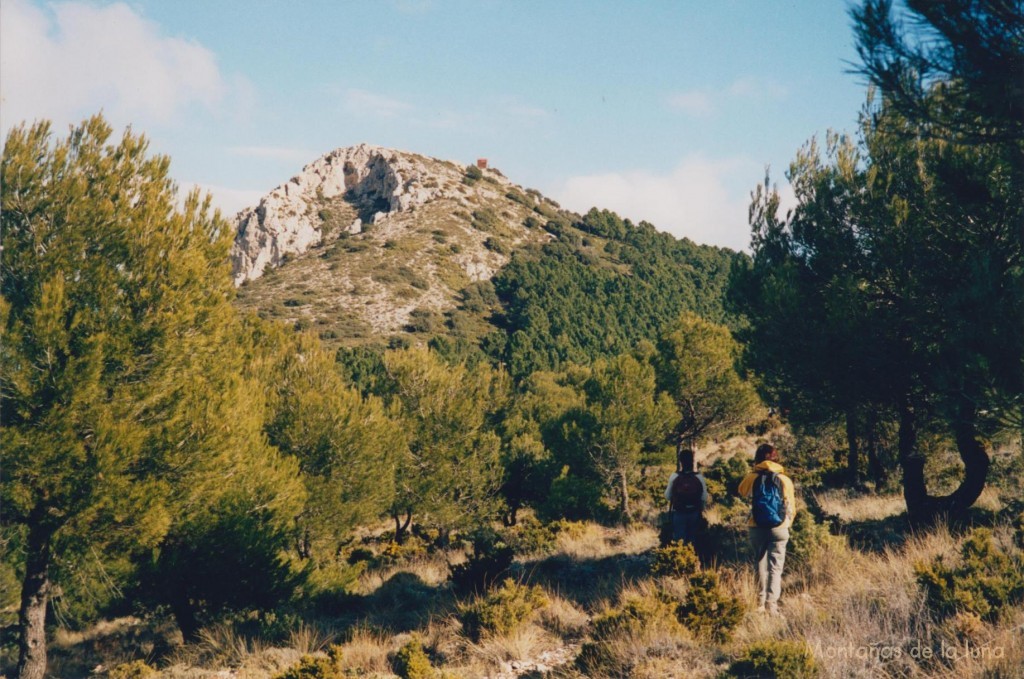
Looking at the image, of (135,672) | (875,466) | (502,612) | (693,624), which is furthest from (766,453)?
(875,466)

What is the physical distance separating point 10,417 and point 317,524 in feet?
42.3

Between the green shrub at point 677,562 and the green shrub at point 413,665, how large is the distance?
313cm

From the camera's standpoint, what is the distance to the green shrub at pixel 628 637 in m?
5.27

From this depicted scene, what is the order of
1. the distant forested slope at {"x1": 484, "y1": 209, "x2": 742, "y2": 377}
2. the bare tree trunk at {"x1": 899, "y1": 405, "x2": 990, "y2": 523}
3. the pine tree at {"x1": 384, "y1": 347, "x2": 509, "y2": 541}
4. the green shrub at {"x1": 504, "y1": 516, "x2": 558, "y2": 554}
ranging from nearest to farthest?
the bare tree trunk at {"x1": 899, "y1": 405, "x2": 990, "y2": 523}
the green shrub at {"x1": 504, "y1": 516, "x2": 558, "y2": 554}
the pine tree at {"x1": 384, "y1": 347, "x2": 509, "y2": 541}
the distant forested slope at {"x1": 484, "y1": 209, "x2": 742, "y2": 377}

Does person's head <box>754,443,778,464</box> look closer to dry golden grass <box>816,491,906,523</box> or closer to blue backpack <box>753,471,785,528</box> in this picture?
blue backpack <box>753,471,785,528</box>

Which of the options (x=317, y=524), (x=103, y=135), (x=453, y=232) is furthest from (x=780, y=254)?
(x=453, y=232)

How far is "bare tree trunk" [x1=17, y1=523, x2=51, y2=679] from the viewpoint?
824 centimetres

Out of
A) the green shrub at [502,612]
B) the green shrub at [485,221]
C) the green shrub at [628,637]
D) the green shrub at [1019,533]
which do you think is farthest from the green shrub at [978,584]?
the green shrub at [485,221]

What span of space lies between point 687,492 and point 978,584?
3.17m

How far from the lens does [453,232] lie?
334ft

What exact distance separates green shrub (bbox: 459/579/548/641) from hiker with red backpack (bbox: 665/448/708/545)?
2.18m

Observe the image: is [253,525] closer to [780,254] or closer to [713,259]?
[780,254]

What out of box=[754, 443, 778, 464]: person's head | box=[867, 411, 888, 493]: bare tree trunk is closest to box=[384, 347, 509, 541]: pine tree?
box=[867, 411, 888, 493]: bare tree trunk

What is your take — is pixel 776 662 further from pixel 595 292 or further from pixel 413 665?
pixel 595 292
